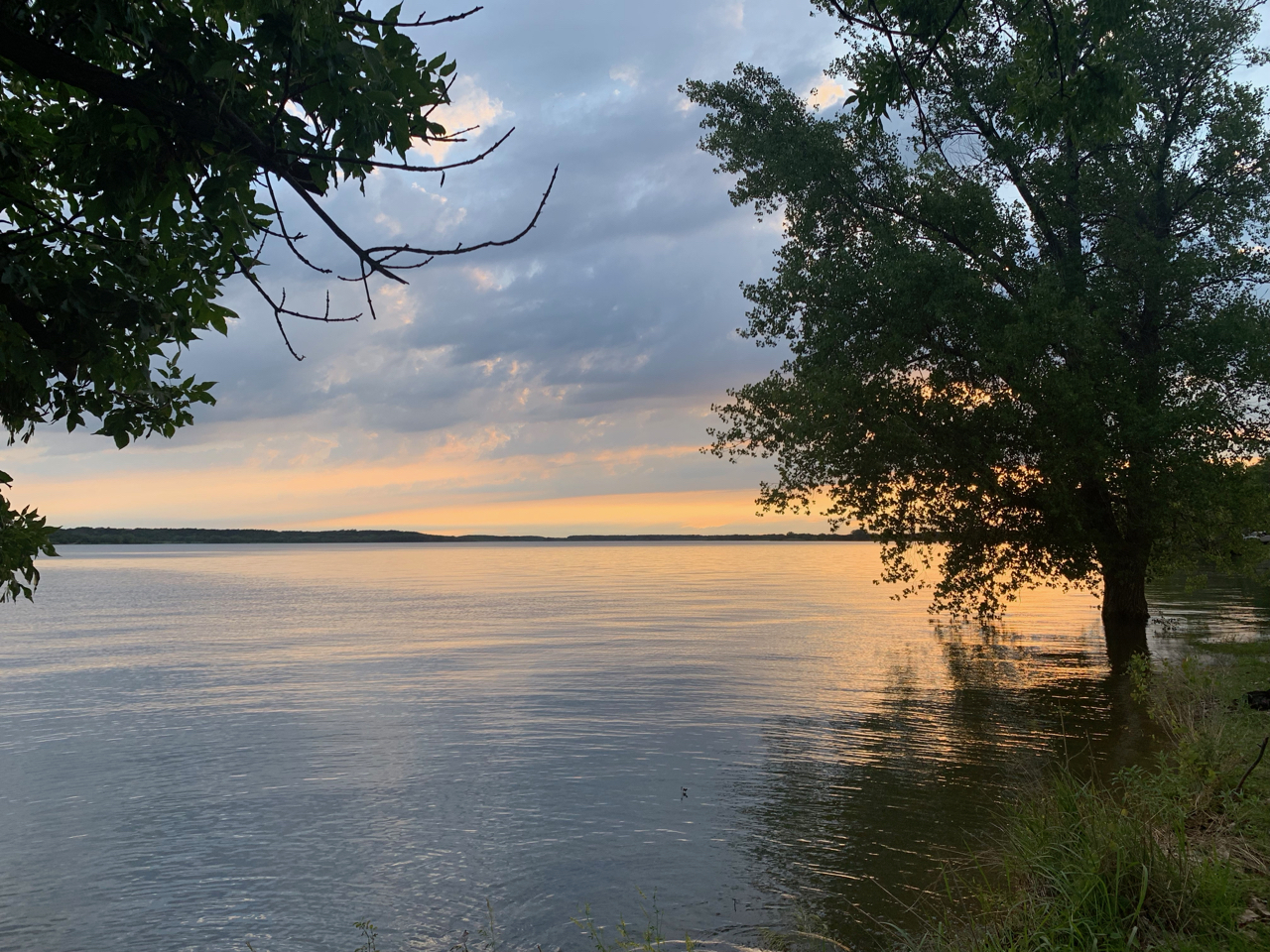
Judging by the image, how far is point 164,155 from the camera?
566cm

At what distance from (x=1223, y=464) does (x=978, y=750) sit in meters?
12.6

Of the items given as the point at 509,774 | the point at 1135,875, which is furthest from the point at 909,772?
the point at 1135,875

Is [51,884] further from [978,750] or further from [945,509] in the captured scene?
[945,509]

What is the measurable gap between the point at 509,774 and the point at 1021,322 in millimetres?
15030

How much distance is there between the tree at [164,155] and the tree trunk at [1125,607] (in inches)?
1016

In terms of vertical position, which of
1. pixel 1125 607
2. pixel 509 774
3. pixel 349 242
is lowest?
pixel 509 774

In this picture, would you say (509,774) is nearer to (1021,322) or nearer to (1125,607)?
(1021,322)

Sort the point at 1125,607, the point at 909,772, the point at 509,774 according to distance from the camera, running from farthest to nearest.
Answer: the point at 1125,607, the point at 509,774, the point at 909,772

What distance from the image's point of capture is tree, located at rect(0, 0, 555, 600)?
509 centimetres

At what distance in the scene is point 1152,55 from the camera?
75.6 feet

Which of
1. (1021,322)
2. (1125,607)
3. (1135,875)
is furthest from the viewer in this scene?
(1125,607)

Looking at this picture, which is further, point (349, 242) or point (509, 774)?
point (509, 774)

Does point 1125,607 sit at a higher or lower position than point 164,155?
lower

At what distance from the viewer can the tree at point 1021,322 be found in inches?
870
